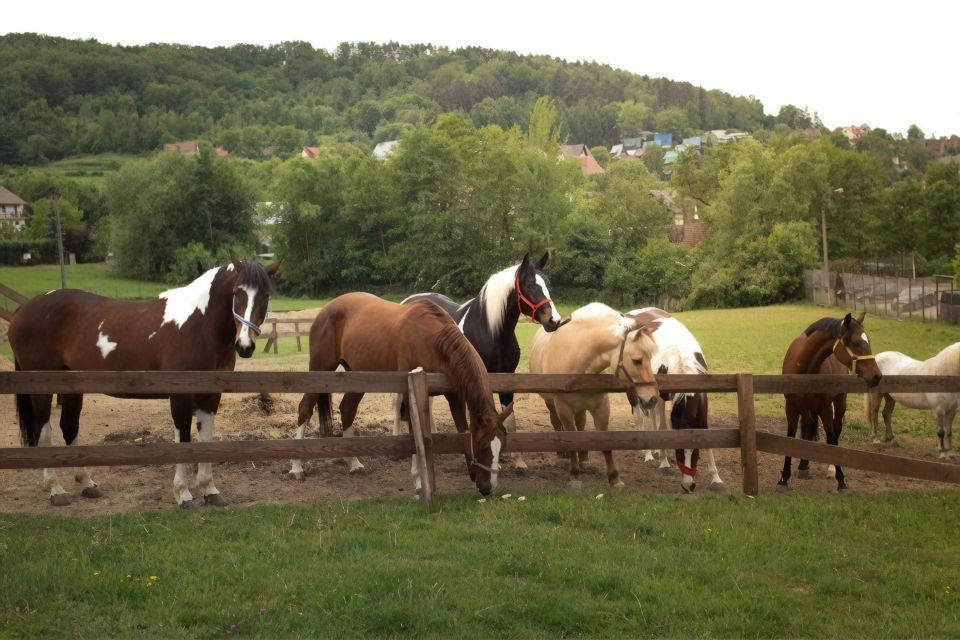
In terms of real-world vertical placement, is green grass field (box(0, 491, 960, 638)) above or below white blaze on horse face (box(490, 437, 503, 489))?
below

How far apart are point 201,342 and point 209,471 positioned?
114 cm

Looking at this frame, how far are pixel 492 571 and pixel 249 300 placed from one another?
3.48 metres

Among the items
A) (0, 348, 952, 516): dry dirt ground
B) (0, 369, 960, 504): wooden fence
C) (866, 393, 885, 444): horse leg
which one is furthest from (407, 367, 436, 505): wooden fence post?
(866, 393, 885, 444): horse leg

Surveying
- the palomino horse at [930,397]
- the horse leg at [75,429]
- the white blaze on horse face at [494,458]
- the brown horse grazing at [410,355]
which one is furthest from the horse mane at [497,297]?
the palomino horse at [930,397]

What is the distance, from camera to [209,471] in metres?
7.70

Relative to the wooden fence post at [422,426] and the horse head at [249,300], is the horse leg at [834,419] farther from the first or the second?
→ the horse head at [249,300]

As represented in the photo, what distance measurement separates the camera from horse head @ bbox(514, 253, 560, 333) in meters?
9.02

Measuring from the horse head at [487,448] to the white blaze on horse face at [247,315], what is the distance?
2075 mm

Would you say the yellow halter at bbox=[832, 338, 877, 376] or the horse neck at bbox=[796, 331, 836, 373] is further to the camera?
the horse neck at bbox=[796, 331, 836, 373]

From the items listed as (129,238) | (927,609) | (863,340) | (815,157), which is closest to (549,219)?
(815,157)

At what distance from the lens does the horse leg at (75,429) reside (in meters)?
7.98

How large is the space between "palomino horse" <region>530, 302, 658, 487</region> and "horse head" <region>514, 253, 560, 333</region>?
0.31 m

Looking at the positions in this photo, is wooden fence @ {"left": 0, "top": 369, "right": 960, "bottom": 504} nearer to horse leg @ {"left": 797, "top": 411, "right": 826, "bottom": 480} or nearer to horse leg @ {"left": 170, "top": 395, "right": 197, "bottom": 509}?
horse leg @ {"left": 170, "top": 395, "right": 197, "bottom": 509}

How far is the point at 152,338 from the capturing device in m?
8.03
